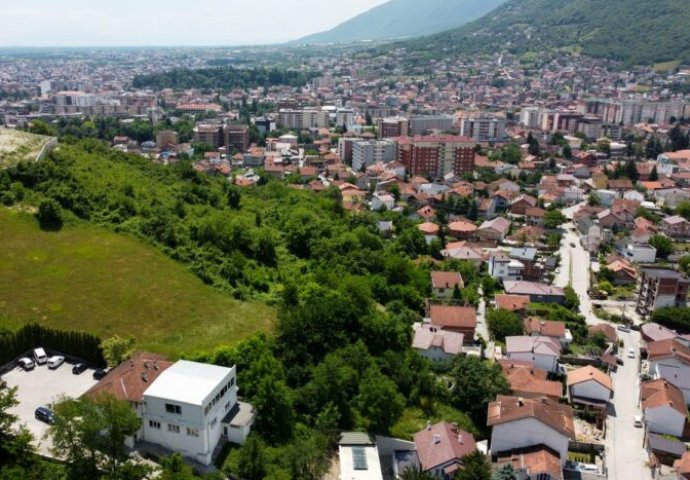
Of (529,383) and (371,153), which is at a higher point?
(371,153)

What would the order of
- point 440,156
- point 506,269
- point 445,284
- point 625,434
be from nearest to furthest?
1. point 625,434
2. point 445,284
3. point 506,269
4. point 440,156

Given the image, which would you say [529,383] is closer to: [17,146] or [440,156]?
[17,146]

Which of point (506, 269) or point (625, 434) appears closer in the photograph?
point (625, 434)

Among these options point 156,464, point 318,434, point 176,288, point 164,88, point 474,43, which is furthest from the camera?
point 474,43

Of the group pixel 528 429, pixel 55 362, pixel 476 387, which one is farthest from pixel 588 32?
pixel 55 362

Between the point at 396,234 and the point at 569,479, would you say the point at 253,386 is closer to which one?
the point at 569,479

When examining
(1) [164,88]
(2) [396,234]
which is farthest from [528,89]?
(2) [396,234]

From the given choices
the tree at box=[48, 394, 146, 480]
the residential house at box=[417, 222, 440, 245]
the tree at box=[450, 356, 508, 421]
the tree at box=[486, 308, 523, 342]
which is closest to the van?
the tree at box=[48, 394, 146, 480]
